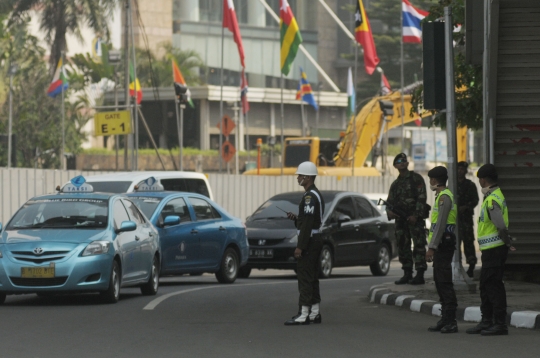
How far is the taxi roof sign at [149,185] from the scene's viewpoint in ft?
70.0

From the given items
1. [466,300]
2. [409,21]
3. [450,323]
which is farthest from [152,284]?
[409,21]

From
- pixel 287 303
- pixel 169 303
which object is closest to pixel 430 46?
pixel 287 303

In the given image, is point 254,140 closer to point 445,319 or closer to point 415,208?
point 415,208

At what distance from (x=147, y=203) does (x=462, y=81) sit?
671 cm

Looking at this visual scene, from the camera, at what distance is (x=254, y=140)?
7625 cm

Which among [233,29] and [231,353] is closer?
[231,353]

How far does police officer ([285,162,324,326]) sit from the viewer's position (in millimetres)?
12383

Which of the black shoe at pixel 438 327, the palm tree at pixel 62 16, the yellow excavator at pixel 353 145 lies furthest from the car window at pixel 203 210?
the palm tree at pixel 62 16

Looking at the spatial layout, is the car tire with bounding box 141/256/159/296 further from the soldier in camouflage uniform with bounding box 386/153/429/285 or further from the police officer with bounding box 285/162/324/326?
the police officer with bounding box 285/162/324/326

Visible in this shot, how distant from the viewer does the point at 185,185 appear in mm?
24406

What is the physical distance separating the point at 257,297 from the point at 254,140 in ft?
196

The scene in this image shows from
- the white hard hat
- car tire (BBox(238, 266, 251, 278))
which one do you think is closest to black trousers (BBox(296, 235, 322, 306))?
the white hard hat

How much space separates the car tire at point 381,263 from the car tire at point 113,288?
30.3ft

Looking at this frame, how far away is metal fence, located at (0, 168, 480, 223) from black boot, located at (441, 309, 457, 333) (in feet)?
51.6
